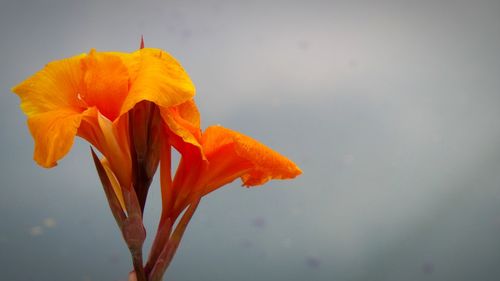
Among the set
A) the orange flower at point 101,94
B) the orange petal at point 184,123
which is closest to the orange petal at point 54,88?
the orange flower at point 101,94

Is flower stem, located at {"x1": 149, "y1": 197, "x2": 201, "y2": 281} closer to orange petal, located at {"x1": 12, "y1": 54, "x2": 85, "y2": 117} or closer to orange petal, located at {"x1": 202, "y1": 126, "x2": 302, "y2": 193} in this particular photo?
orange petal, located at {"x1": 202, "y1": 126, "x2": 302, "y2": 193}

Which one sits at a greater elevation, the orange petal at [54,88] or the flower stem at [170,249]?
the orange petal at [54,88]

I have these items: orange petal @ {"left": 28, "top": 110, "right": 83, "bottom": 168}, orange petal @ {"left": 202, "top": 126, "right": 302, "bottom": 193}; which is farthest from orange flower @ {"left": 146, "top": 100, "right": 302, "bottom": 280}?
orange petal @ {"left": 28, "top": 110, "right": 83, "bottom": 168}

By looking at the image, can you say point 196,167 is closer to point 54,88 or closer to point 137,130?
point 137,130

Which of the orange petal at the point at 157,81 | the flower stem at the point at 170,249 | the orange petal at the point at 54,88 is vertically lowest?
the flower stem at the point at 170,249

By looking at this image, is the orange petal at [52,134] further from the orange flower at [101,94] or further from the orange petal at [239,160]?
the orange petal at [239,160]

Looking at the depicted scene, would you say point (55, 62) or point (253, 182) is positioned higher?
point (55, 62)

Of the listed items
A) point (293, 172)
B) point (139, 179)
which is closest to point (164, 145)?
point (139, 179)

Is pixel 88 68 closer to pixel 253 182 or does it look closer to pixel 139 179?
pixel 139 179
